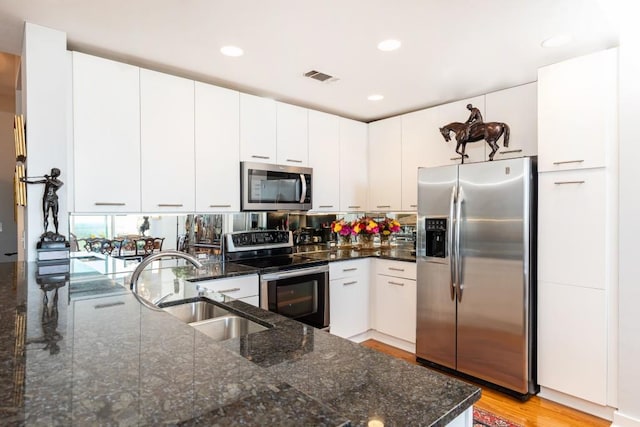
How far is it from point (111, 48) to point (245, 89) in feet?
3.41

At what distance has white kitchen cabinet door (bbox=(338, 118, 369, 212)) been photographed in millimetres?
3812

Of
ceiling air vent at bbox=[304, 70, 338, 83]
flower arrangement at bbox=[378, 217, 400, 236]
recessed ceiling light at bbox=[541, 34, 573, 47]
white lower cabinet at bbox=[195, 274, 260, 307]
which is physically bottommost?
white lower cabinet at bbox=[195, 274, 260, 307]

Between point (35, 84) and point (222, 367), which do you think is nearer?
point (222, 367)

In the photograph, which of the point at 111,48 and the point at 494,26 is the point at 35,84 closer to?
the point at 111,48

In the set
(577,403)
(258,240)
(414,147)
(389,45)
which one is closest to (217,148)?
(258,240)

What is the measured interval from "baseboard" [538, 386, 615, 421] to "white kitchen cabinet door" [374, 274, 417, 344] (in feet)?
3.31

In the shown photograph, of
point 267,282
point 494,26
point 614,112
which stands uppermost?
point 494,26

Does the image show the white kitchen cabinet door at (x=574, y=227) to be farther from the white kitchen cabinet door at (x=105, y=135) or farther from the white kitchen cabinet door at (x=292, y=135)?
the white kitchen cabinet door at (x=105, y=135)

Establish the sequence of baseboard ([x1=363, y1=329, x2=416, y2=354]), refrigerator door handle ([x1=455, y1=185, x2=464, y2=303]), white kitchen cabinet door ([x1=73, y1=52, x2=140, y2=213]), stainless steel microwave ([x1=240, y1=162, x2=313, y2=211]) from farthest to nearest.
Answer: baseboard ([x1=363, y1=329, x2=416, y2=354])
stainless steel microwave ([x1=240, y1=162, x2=313, y2=211])
refrigerator door handle ([x1=455, y1=185, x2=464, y2=303])
white kitchen cabinet door ([x1=73, y1=52, x2=140, y2=213])

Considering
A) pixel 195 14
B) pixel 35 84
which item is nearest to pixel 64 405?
pixel 195 14

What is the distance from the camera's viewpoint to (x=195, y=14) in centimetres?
193

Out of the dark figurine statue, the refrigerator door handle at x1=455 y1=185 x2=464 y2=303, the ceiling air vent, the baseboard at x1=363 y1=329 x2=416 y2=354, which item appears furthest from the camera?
the baseboard at x1=363 y1=329 x2=416 y2=354

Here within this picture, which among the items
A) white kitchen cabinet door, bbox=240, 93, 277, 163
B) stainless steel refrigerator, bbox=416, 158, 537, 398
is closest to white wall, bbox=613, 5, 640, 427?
stainless steel refrigerator, bbox=416, 158, 537, 398

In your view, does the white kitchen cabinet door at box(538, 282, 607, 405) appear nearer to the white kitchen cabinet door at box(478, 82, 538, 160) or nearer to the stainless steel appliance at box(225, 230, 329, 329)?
the white kitchen cabinet door at box(478, 82, 538, 160)
